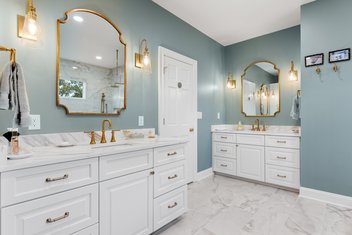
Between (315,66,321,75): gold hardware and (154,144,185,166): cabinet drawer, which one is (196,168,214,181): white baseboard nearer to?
(154,144,185,166): cabinet drawer

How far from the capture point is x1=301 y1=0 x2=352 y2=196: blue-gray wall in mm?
2420

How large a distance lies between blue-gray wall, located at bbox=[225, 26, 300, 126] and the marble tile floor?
143cm

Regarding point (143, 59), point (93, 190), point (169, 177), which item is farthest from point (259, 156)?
point (93, 190)

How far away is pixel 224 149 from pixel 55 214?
119 inches

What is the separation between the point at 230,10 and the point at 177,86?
1.39 metres

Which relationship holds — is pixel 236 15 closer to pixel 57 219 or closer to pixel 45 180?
pixel 45 180

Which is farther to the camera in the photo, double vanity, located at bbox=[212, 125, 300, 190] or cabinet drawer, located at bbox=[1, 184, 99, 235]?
double vanity, located at bbox=[212, 125, 300, 190]

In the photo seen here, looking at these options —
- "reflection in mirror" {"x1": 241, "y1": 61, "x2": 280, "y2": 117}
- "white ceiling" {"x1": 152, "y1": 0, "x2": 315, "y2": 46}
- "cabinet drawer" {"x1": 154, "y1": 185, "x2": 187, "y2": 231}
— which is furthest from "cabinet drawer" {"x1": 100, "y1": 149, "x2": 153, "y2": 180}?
"reflection in mirror" {"x1": 241, "y1": 61, "x2": 280, "y2": 117}

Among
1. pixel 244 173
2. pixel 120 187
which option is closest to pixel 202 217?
pixel 120 187

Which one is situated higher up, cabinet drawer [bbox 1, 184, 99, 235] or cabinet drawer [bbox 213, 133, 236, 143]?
cabinet drawer [bbox 213, 133, 236, 143]

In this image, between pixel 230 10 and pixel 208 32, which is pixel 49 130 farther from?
pixel 208 32

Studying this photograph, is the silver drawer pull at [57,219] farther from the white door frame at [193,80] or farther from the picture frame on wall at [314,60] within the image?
the picture frame on wall at [314,60]

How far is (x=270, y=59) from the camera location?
143 inches

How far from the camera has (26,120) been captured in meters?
1.31
